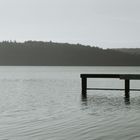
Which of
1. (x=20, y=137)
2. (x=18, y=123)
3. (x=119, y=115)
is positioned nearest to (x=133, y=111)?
(x=119, y=115)

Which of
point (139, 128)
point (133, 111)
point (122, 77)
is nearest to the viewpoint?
point (139, 128)

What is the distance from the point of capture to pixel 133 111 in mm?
25359

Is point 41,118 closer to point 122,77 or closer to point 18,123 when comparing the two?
point 18,123

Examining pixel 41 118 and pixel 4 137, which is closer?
pixel 4 137

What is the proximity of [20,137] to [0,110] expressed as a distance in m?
10.3

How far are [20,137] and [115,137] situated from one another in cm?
362

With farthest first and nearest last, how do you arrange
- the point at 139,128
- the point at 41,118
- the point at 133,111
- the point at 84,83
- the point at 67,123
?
the point at 84,83
the point at 133,111
the point at 41,118
the point at 67,123
the point at 139,128

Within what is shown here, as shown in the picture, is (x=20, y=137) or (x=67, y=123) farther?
(x=67, y=123)

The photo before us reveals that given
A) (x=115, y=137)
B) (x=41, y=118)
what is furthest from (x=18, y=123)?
(x=115, y=137)

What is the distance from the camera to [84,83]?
123 feet

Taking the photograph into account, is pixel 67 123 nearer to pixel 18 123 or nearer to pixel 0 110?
pixel 18 123

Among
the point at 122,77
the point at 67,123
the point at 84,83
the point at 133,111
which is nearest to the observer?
the point at 67,123

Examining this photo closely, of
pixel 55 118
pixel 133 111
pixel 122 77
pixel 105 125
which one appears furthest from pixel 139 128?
pixel 122 77

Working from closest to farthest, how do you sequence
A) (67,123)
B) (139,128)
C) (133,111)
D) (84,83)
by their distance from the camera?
(139,128) → (67,123) → (133,111) → (84,83)
